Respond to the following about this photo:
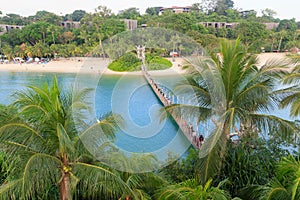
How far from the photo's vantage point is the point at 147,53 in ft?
17.1

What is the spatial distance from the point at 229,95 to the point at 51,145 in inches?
123

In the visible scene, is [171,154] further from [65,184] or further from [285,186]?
[65,184]

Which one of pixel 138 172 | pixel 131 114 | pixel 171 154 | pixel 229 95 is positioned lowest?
pixel 171 154

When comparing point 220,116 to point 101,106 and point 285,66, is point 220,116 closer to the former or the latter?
point 285,66

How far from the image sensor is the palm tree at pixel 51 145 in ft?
11.5

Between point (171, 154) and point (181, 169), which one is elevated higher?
point (171, 154)

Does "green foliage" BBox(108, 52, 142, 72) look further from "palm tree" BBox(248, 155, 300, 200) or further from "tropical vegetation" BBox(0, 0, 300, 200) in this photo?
"palm tree" BBox(248, 155, 300, 200)

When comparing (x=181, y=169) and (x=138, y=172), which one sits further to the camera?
(x=181, y=169)

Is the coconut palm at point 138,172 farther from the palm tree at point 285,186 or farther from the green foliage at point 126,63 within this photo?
the green foliage at point 126,63

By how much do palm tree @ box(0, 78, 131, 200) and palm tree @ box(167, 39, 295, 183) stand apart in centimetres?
189

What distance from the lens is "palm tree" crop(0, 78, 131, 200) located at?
349 centimetres

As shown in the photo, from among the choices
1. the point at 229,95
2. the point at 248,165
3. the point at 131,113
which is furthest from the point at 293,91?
the point at 131,113

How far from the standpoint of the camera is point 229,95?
511cm

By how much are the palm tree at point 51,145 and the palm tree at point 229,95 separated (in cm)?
189
